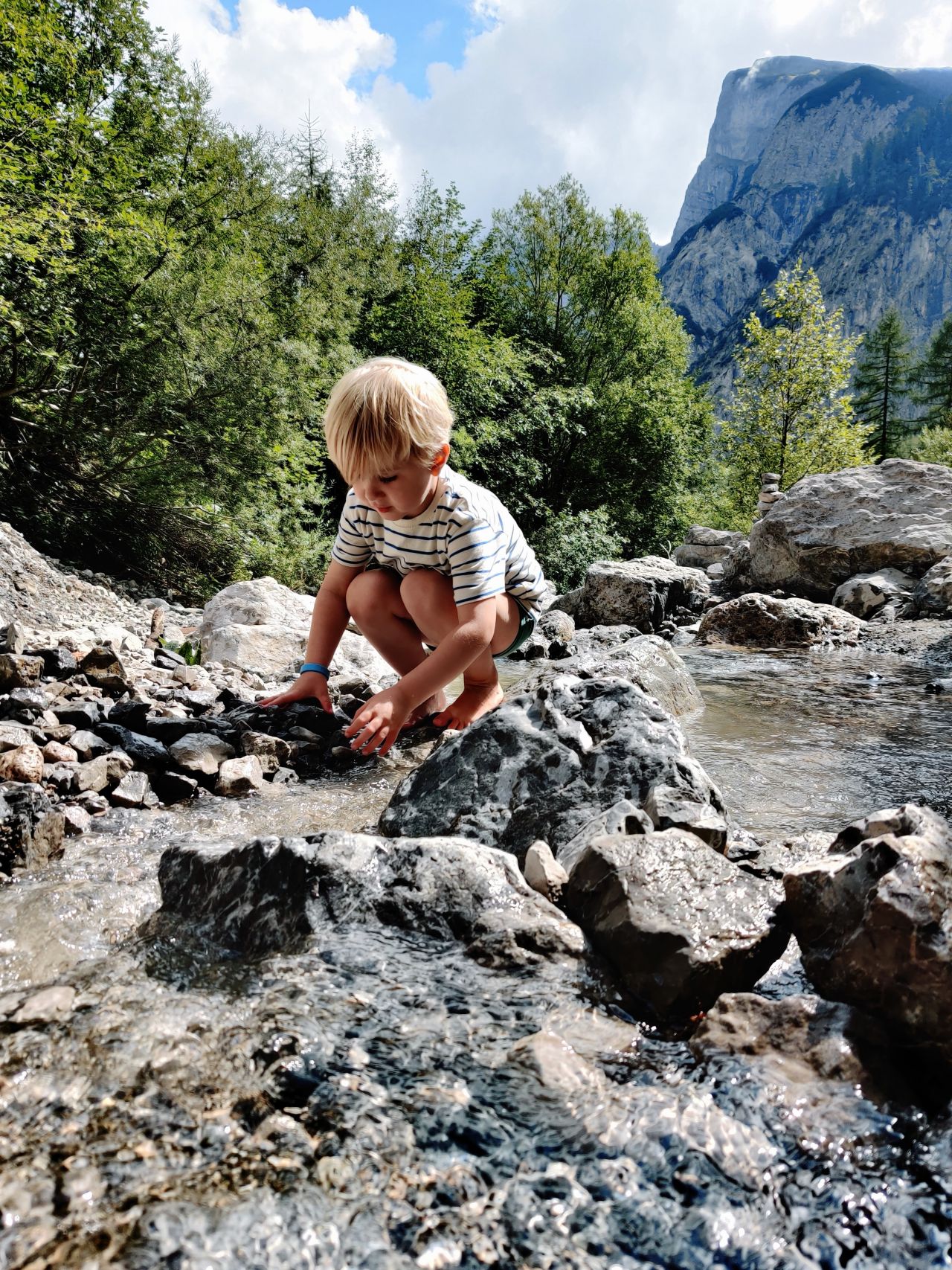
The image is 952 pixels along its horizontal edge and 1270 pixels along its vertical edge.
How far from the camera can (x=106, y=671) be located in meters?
3.60

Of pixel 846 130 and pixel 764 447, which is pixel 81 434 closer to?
pixel 764 447

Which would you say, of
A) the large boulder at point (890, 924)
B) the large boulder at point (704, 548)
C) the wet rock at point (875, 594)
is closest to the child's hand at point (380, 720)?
the large boulder at point (890, 924)

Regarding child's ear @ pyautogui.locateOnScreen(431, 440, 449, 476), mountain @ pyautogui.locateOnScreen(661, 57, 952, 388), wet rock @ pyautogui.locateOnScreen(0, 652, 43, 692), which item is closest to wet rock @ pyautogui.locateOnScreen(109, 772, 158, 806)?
wet rock @ pyautogui.locateOnScreen(0, 652, 43, 692)

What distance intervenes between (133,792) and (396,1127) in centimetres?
182

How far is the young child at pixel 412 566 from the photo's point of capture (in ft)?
8.05

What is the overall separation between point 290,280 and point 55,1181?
1441 cm

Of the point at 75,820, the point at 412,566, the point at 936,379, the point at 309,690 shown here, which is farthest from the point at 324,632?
the point at 936,379

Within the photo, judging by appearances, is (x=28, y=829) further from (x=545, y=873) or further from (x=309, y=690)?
(x=545, y=873)

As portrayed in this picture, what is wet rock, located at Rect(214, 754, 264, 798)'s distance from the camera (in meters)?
2.78

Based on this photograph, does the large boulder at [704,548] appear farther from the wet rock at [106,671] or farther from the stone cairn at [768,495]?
the wet rock at [106,671]

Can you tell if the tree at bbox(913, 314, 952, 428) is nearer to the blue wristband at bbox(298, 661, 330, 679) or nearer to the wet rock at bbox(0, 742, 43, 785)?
the blue wristband at bbox(298, 661, 330, 679)

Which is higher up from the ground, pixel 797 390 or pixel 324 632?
pixel 797 390

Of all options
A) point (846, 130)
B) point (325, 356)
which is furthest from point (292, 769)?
point (846, 130)

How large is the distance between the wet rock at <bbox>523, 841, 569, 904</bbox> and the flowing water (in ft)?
0.91
